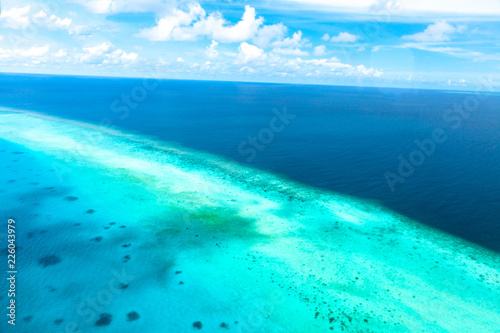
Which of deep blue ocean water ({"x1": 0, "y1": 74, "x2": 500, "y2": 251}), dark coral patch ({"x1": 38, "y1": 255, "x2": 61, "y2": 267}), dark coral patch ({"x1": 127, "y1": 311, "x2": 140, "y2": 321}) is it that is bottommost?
dark coral patch ({"x1": 38, "y1": 255, "x2": 61, "y2": 267})

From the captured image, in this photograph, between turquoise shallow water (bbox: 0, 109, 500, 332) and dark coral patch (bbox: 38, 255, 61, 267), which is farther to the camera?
dark coral patch (bbox: 38, 255, 61, 267)

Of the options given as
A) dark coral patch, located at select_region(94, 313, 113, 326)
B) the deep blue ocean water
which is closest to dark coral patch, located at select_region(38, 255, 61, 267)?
dark coral patch, located at select_region(94, 313, 113, 326)

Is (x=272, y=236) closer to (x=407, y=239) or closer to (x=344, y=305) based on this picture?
(x=344, y=305)

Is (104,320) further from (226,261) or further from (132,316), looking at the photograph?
(226,261)

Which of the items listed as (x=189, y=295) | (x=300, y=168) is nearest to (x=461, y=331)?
(x=189, y=295)

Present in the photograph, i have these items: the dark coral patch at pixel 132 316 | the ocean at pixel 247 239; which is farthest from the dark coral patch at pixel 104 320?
the dark coral patch at pixel 132 316

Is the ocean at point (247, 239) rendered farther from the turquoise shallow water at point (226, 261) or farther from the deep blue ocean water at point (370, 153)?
the deep blue ocean water at point (370, 153)

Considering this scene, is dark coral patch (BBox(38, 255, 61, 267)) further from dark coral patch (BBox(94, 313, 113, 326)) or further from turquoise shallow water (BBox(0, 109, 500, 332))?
dark coral patch (BBox(94, 313, 113, 326))
